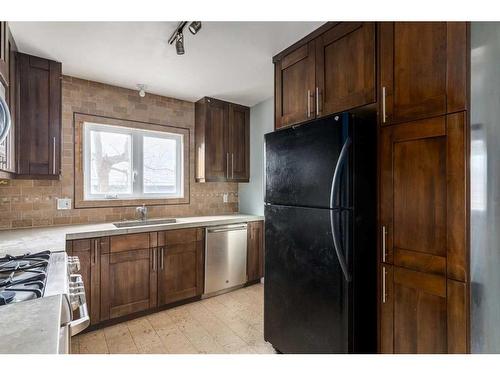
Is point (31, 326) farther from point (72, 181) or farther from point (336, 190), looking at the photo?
point (72, 181)

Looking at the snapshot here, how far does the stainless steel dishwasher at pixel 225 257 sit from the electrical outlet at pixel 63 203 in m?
1.38

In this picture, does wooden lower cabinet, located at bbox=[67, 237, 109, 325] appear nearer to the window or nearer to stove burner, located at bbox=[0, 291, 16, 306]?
A: the window

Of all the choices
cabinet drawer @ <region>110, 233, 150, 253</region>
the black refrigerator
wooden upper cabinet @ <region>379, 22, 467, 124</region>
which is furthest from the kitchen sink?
wooden upper cabinet @ <region>379, 22, 467, 124</region>

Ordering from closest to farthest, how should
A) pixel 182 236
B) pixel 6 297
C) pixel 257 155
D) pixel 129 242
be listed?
pixel 6 297
pixel 129 242
pixel 182 236
pixel 257 155

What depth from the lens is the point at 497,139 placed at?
3.37 feet

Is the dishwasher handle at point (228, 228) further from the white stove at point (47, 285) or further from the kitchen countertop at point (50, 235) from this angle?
the white stove at point (47, 285)

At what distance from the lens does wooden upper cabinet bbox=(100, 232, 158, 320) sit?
7.39 feet

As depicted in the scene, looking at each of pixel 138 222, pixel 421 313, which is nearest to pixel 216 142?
pixel 138 222

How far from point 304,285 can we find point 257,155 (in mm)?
2115

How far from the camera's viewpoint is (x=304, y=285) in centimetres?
161

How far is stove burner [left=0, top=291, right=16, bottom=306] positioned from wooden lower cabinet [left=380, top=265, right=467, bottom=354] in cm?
159
